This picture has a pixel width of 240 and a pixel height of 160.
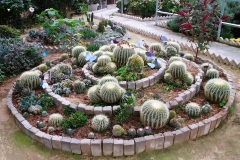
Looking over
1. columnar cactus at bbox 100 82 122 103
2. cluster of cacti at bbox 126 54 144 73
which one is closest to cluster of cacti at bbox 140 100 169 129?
columnar cactus at bbox 100 82 122 103

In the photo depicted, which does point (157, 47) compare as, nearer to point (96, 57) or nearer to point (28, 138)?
point (96, 57)

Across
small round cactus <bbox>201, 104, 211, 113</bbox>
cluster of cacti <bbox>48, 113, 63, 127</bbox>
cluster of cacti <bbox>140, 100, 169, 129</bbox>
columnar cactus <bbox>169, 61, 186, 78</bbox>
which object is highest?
columnar cactus <bbox>169, 61, 186, 78</bbox>

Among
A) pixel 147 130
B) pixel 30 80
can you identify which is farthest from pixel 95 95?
pixel 30 80

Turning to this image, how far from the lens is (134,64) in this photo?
14.4 ft

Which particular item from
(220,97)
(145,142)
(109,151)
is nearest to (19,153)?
(109,151)

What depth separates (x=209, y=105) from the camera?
13.2 ft

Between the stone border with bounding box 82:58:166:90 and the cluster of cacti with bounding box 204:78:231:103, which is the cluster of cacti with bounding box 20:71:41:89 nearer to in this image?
the stone border with bounding box 82:58:166:90

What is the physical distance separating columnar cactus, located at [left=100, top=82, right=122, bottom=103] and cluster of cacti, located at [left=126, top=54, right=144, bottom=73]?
0.74 m

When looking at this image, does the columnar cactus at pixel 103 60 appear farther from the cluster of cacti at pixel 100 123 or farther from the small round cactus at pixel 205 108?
the small round cactus at pixel 205 108

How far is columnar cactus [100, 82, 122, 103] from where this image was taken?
3.74 m

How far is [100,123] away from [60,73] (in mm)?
1902

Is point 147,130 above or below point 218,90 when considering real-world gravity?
below

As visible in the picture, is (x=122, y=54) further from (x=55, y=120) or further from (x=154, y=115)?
(x=55, y=120)

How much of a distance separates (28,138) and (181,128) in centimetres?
243
